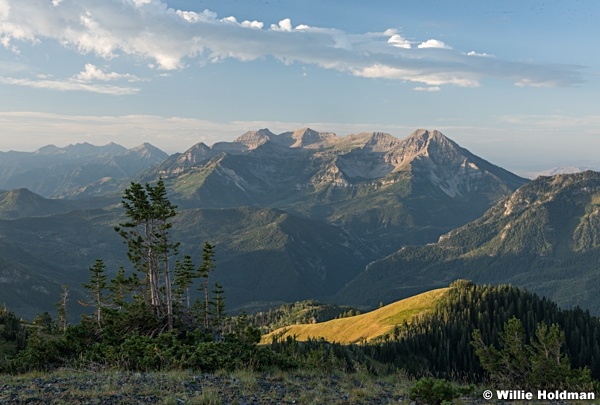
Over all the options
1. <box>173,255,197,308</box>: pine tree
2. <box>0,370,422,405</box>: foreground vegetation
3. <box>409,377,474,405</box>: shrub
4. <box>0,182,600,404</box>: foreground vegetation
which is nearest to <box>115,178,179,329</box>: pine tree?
<box>0,182,600,404</box>: foreground vegetation

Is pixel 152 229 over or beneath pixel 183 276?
over

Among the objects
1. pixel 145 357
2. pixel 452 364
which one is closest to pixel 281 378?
pixel 145 357

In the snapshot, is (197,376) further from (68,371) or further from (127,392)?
(68,371)

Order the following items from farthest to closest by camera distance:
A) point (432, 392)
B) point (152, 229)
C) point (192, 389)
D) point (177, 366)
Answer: point (152, 229) → point (177, 366) → point (192, 389) → point (432, 392)

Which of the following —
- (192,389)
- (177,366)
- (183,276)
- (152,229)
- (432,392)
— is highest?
(152,229)

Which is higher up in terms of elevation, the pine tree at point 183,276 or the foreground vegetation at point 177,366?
the foreground vegetation at point 177,366

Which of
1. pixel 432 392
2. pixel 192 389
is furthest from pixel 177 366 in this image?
pixel 432 392

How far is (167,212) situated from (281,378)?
103ft

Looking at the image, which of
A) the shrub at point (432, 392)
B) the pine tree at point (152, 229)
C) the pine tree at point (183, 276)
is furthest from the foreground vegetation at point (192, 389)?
the pine tree at point (183, 276)

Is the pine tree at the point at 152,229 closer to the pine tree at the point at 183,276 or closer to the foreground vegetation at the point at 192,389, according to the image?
the pine tree at the point at 183,276

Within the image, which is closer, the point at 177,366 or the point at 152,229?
the point at 177,366

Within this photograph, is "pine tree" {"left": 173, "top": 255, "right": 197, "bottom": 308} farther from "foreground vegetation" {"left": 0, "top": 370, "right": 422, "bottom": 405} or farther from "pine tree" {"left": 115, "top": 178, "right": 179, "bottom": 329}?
"foreground vegetation" {"left": 0, "top": 370, "right": 422, "bottom": 405}

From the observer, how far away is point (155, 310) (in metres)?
52.5

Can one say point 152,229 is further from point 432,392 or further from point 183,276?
point 432,392
